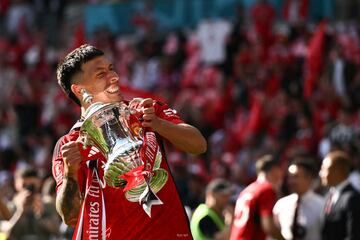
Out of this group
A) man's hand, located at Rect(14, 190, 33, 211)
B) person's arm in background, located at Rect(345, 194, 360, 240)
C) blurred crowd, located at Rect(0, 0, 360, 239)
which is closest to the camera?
person's arm in background, located at Rect(345, 194, 360, 240)

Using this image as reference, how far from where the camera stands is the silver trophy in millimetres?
5445

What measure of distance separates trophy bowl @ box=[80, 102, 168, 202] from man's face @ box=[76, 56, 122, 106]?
122mm

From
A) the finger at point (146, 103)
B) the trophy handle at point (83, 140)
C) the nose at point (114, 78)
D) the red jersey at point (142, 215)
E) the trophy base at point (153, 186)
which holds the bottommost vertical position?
the red jersey at point (142, 215)

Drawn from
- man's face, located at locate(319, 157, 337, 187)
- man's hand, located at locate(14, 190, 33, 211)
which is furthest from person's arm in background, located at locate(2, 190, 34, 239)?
man's face, located at locate(319, 157, 337, 187)

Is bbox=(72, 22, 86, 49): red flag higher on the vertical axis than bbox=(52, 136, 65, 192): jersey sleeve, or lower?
lower

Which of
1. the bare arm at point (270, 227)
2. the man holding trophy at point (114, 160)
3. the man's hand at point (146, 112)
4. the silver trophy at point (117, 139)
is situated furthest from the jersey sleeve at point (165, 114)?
Answer: the bare arm at point (270, 227)

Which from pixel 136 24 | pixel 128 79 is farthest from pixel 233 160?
pixel 136 24

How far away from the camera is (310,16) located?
1922cm

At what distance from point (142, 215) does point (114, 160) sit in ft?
1.36

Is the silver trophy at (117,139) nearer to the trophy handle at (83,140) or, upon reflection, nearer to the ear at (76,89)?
the trophy handle at (83,140)

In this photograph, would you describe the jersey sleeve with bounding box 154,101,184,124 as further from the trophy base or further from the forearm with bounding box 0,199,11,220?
the forearm with bounding box 0,199,11,220

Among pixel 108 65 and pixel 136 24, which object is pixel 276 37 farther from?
pixel 108 65

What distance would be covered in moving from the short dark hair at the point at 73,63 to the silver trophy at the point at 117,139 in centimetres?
40

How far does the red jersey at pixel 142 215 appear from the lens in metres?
5.73
